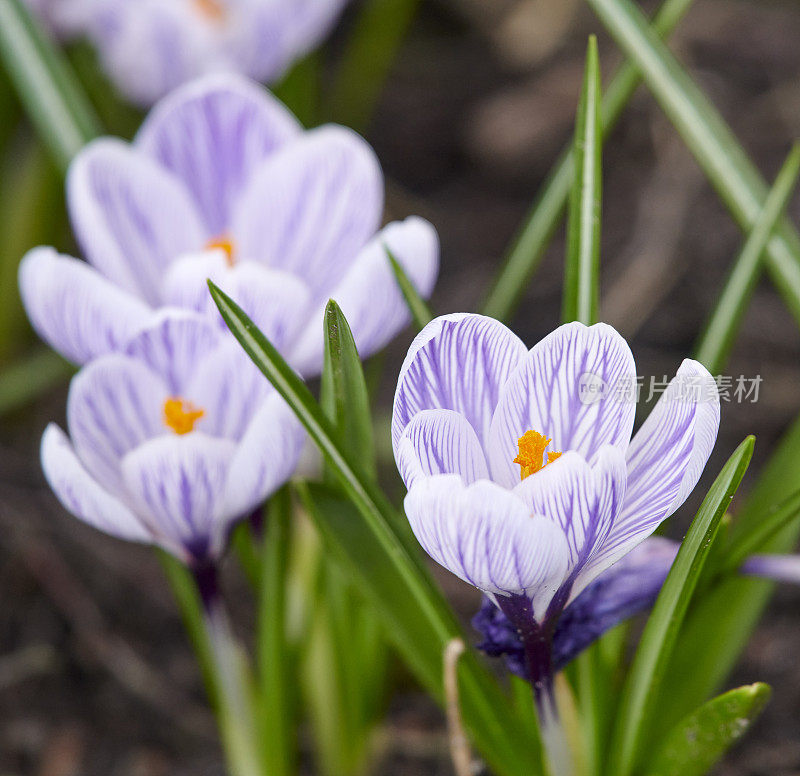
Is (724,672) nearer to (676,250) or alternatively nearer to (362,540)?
(362,540)

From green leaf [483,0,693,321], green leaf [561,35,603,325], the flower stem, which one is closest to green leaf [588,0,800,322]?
green leaf [483,0,693,321]

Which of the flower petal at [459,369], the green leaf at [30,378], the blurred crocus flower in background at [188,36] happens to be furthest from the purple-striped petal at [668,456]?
the green leaf at [30,378]

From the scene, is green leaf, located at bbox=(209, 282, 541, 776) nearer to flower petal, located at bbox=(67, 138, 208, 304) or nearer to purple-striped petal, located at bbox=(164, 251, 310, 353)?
purple-striped petal, located at bbox=(164, 251, 310, 353)

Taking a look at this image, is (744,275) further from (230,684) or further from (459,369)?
(230,684)

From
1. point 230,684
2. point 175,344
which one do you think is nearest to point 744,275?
point 175,344

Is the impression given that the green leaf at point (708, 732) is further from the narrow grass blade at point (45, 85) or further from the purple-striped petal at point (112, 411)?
the narrow grass blade at point (45, 85)

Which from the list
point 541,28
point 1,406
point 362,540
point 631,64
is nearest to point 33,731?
point 1,406
